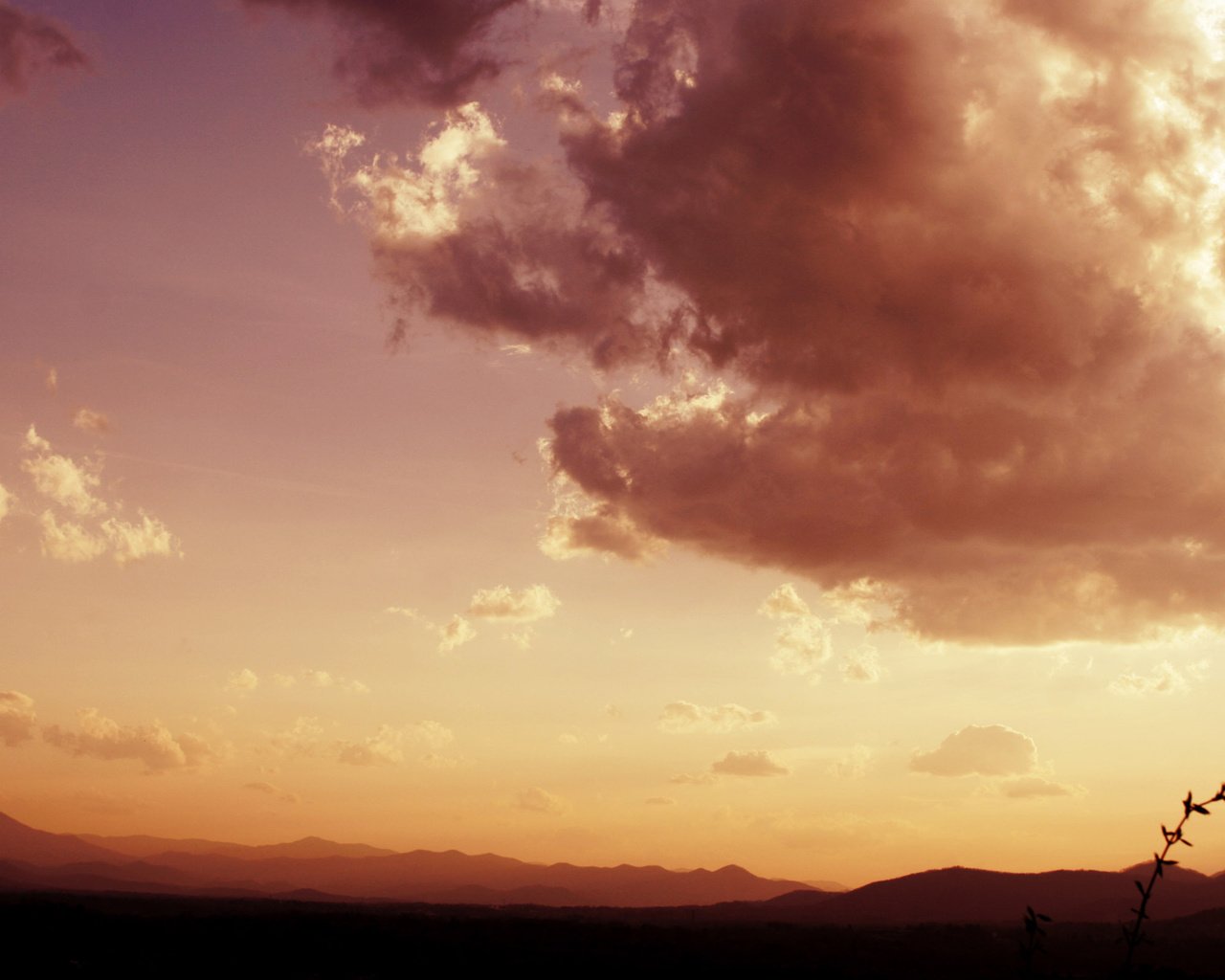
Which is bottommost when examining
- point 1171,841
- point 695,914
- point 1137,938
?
point 695,914

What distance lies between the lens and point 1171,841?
27.5ft

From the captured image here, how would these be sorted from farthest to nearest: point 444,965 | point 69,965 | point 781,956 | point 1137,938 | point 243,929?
point 781,956, point 243,929, point 444,965, point 69,965, point 1137,938

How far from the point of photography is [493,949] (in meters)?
84.1

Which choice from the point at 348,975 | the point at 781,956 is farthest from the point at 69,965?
the point at 781,956

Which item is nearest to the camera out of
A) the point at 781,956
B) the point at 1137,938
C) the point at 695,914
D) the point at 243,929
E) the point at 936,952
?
the point at 1137,938

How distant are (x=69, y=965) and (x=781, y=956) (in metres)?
54.6

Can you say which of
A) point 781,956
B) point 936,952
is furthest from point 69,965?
point 936,952

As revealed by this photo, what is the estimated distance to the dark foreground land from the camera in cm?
7312

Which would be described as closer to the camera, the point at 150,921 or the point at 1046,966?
the point at 150,921

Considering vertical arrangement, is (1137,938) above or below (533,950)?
above

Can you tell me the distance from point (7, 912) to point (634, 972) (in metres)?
50.8

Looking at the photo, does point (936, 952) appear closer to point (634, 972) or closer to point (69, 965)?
point (634, 972)

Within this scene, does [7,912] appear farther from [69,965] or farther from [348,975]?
[348,975]

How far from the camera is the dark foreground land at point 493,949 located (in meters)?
73.1
